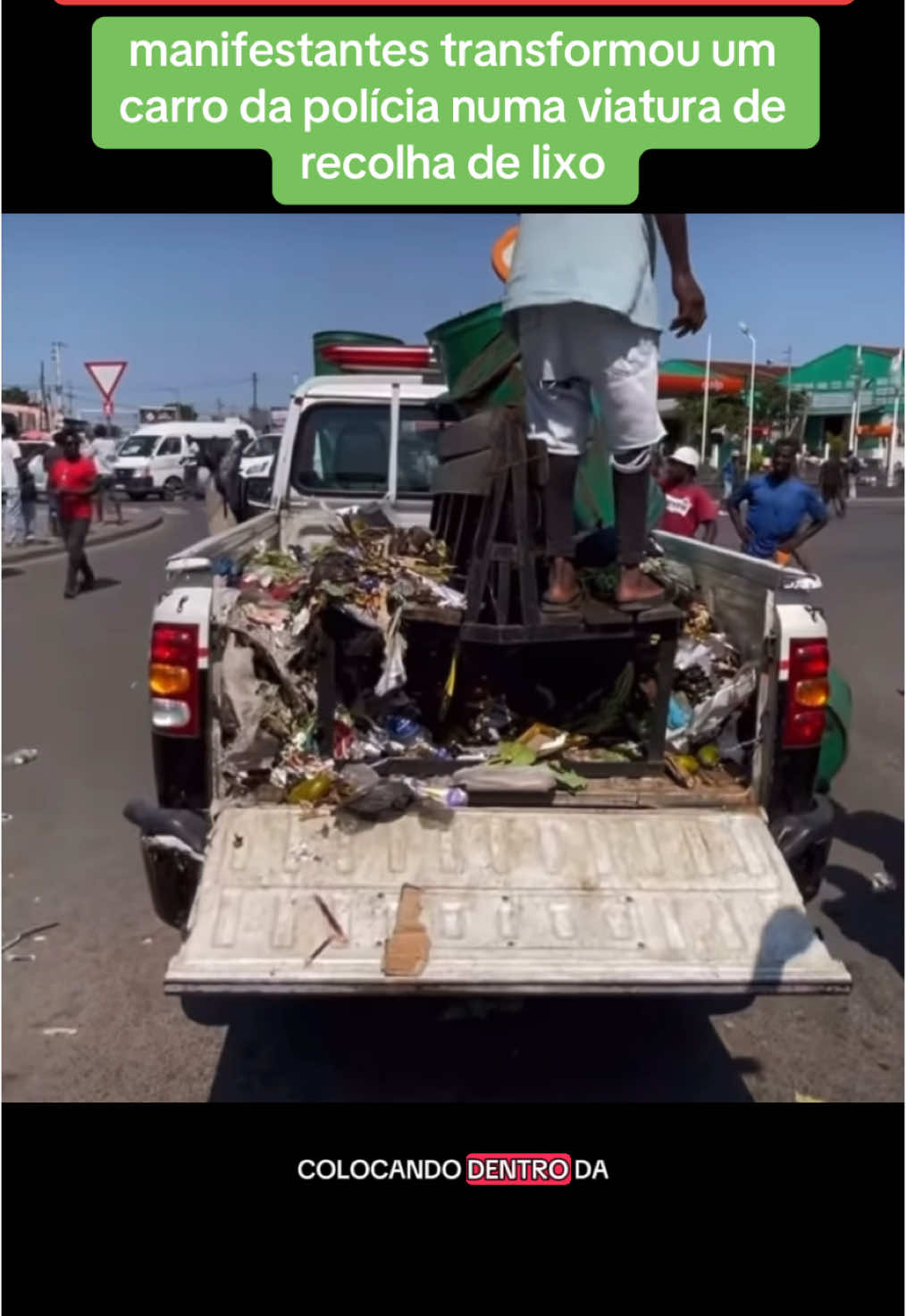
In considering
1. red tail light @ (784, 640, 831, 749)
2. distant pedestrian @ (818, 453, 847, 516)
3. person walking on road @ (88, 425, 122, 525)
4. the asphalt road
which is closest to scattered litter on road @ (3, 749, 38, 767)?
the asphalt road

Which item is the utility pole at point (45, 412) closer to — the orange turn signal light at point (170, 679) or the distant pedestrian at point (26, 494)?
the distant pedestrian at point (26, 494)

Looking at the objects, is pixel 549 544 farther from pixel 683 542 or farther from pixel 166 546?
pixel 166 546

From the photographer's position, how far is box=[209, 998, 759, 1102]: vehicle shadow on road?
3.66m

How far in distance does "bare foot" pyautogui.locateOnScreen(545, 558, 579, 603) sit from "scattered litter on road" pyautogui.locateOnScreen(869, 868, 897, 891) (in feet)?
7.64

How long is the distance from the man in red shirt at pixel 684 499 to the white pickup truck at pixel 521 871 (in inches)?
180

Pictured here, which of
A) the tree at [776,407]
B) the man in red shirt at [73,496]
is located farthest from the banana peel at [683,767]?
the tree at [776,407]

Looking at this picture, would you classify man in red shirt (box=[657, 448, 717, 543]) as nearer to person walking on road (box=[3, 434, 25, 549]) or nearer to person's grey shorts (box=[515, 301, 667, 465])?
person's grey shorts (box=[515, 301, 667, 465])

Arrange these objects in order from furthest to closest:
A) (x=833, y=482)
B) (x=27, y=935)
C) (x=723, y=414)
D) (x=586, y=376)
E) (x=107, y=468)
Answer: (x=723, y=414) < (x=833, y=482) < (x=107, y=468) < (x=27, y=935) < (x=586, y=376)

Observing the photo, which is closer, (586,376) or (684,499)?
(586,376)

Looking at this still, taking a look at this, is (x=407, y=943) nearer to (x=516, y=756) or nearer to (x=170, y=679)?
(x=516, y=756)

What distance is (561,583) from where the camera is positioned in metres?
3.72

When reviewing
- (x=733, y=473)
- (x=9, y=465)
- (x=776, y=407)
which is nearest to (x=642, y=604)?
(x=9, y=465)

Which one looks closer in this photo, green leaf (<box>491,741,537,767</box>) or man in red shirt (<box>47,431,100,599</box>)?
green leaf (<box>491,741,537,767</box>)

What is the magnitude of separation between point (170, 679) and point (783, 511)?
613 centimetres
